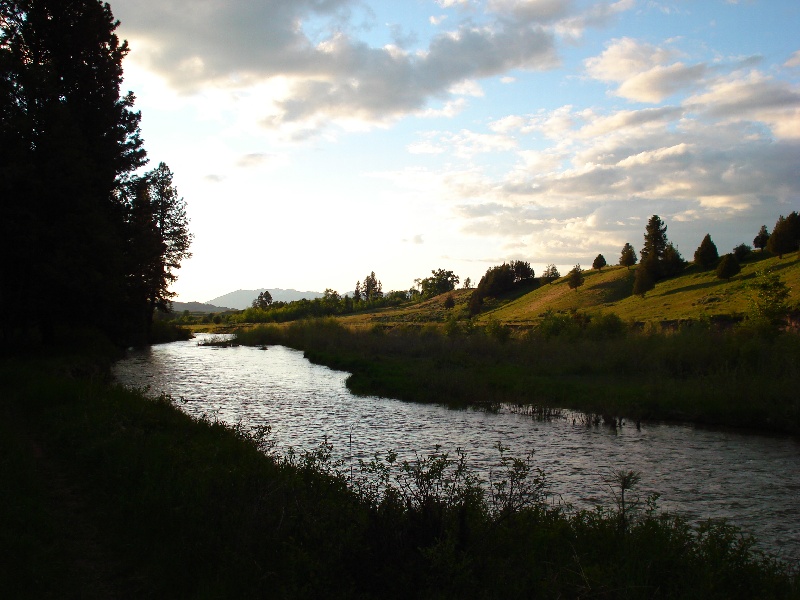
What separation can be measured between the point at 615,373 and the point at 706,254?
6822cm

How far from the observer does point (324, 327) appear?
2598 inches

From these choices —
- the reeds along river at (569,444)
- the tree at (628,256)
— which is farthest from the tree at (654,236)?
the reeds along river at (569,444)

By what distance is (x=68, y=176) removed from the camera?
78.4 ft

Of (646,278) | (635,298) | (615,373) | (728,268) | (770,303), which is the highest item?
(728,268)

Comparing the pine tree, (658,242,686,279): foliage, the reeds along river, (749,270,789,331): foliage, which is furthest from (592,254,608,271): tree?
the reeds along river

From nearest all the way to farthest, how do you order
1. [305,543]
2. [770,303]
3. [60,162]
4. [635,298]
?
1. [305,543]
2. [60,162]
3. [770,303]
4. [635,298]

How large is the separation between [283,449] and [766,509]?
477 inches

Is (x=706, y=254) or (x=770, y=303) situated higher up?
(x=706, y=254)

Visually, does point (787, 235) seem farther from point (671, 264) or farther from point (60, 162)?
point (60, 162)

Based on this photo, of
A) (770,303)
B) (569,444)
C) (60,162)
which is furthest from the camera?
(770,303)

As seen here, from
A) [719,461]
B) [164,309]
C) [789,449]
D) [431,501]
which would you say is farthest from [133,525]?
[164,309]

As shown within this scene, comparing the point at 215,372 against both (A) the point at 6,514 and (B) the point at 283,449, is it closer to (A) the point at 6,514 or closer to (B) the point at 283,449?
(B) the point at 283,449

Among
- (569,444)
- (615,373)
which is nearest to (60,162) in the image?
(569,444)

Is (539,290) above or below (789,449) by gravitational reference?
above
